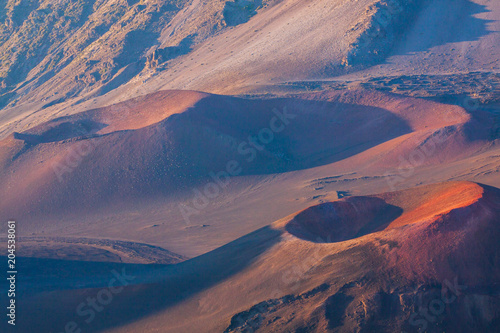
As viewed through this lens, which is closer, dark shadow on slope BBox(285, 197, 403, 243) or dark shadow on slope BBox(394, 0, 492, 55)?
dark shadow on slope BBox(285, 197, 403, 243)

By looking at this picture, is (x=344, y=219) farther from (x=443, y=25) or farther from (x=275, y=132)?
(x=443, y=25)

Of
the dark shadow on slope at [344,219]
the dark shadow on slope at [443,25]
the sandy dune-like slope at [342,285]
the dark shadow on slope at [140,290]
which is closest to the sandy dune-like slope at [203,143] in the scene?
the dark shadow on slope at [344,219]

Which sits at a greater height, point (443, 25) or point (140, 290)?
point (443, 25)

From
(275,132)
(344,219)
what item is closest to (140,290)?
(344,219)

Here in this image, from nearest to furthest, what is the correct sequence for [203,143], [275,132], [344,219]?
[344,219] < [203,143] < [275,132]

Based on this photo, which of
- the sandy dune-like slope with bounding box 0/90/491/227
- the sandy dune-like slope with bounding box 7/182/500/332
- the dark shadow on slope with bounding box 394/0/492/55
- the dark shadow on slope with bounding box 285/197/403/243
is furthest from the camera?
the dark shadow on slope with bounding box 394/0/492/55

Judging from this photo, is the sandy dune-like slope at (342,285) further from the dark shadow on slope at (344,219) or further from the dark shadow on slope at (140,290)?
the dark shadow on slope at (344,219)

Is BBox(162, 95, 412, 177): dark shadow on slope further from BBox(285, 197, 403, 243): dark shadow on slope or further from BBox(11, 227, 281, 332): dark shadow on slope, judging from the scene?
BBox(11, 227, 281, 332): dark shadow on slope

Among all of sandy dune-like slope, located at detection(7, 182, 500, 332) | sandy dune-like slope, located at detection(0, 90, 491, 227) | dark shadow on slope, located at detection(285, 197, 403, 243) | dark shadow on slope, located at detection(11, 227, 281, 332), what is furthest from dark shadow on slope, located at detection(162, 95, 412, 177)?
sandy dune-like slope, located at detection(7, 182, 500, 332)

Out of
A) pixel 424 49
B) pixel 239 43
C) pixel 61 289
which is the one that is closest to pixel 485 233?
pixel 61 289
